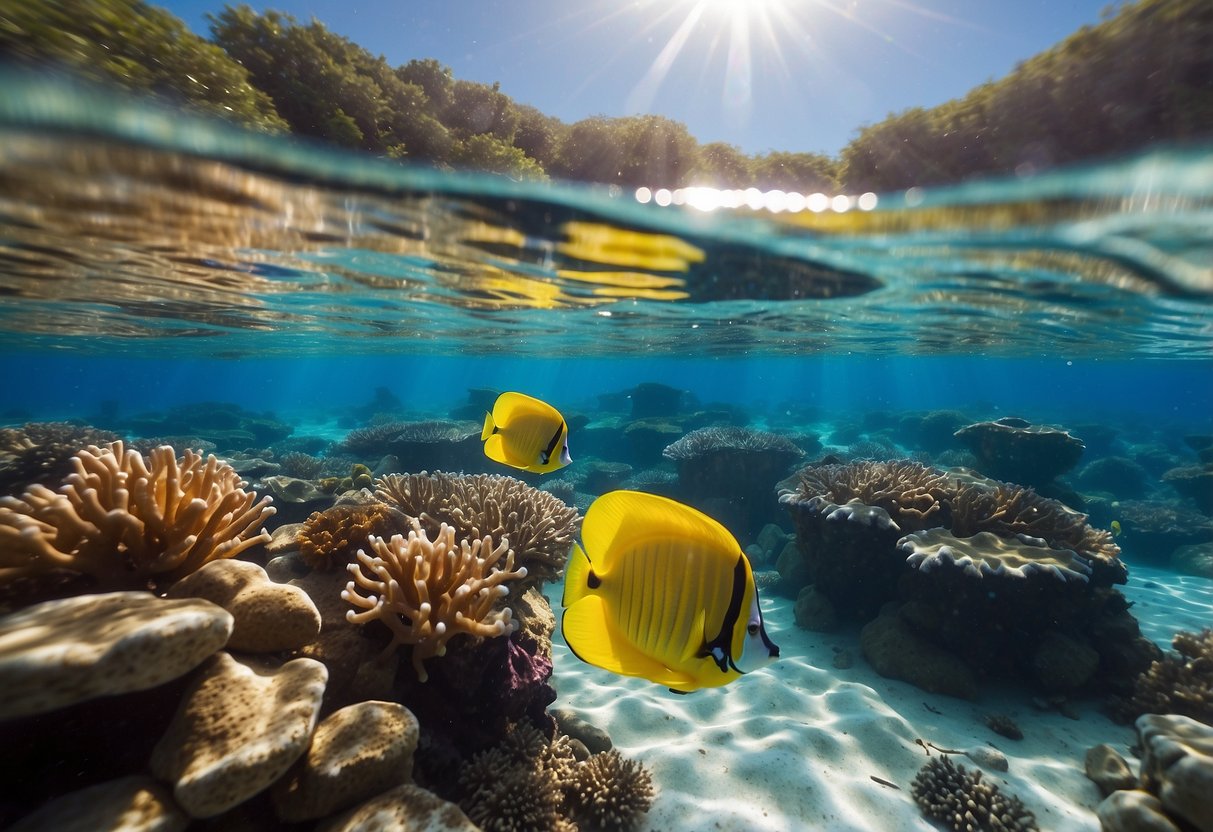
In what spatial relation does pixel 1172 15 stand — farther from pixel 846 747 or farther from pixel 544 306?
pixel 544 306

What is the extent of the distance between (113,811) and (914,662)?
296 inches

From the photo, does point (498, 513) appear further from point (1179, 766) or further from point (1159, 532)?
point (1159, 532)

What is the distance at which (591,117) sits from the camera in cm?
997

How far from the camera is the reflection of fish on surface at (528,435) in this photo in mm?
3650

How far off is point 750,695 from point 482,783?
349cm

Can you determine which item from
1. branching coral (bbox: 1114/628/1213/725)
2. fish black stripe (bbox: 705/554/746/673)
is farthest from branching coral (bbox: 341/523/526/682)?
branching coral (bbox: 1114/628/1213/725)

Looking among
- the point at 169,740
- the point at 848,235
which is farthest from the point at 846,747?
the point at 848,235

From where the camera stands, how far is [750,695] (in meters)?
5.95

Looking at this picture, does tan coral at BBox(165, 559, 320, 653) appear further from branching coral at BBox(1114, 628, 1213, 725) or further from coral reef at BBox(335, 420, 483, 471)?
coral reef at BBox(335, 420, 483, 471)

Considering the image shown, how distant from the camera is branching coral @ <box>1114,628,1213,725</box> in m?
5.74

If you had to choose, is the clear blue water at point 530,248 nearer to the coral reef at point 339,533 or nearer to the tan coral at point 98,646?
the coral reef at point 339,533

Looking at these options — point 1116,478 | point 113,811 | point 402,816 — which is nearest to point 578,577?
point 402,816

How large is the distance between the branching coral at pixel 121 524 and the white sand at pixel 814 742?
13.1 ft

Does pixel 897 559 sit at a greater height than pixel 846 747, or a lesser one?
greater
